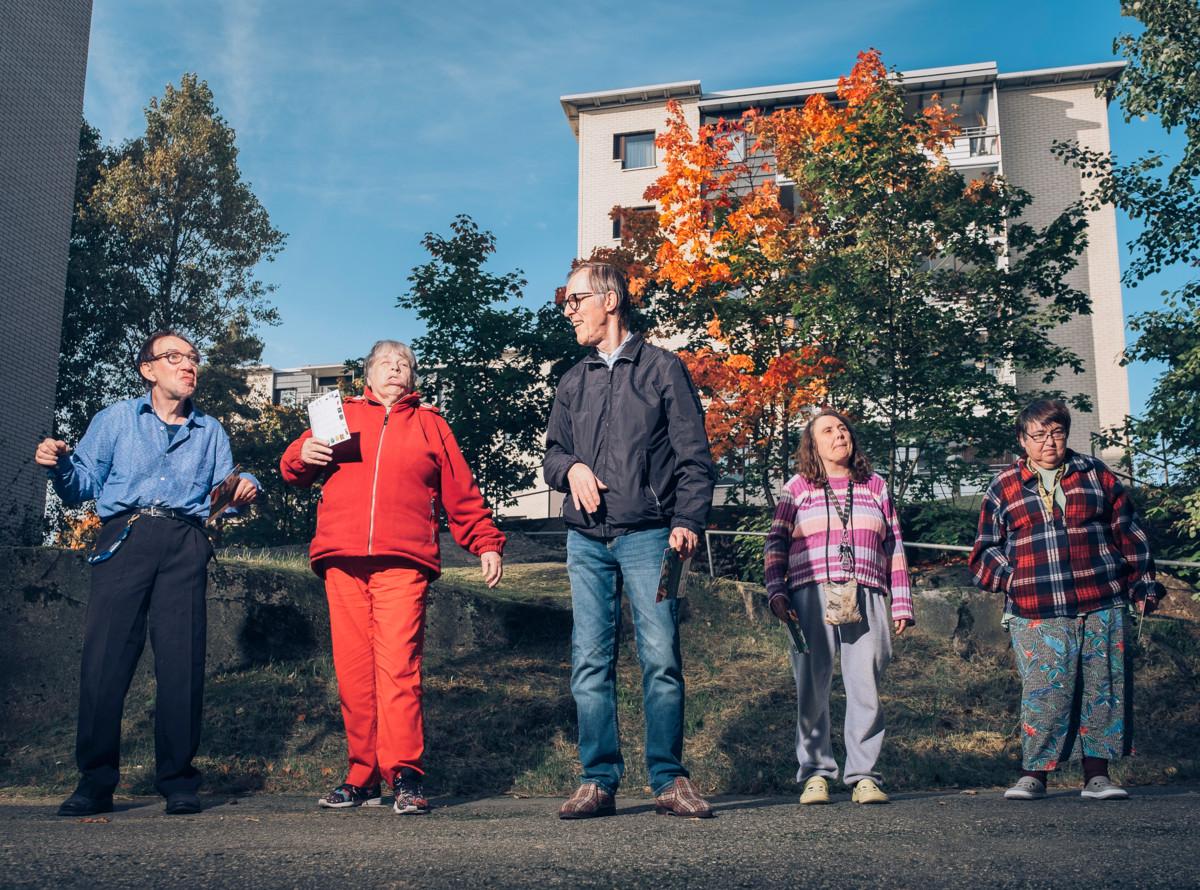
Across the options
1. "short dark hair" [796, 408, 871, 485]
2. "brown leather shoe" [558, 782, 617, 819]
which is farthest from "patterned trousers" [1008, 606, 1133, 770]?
"brown leather shoe" [558, 782, 617, 819]

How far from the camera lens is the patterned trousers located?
16.4ft

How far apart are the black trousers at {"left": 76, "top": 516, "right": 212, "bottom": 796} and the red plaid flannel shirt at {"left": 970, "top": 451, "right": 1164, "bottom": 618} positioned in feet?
11.8

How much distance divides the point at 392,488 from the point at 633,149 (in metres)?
31.0

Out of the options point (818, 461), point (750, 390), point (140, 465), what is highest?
point (750, 390)

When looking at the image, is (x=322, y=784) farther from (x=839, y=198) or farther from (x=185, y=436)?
(x=839, y=198)

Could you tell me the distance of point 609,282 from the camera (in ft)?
15.5

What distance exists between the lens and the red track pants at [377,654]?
451cm

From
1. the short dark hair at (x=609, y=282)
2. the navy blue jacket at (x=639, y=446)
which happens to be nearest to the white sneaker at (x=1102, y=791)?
the navy blue jacket at (x=639, y=446)

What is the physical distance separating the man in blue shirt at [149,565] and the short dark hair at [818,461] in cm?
257

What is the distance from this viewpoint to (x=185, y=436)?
16.2 ft

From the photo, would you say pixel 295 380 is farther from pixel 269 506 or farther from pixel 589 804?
pixel 589 804

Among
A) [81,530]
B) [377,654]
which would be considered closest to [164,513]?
[377,654]

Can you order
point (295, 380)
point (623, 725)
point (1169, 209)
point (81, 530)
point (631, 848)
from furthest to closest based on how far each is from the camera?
point (295, 380)
point (81, 530)
point (1169, 209)
point (623, 725)
point (631, 848)

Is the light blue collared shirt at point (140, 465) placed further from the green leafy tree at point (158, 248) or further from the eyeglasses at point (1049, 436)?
the green leafy tree at point (158, 248)
